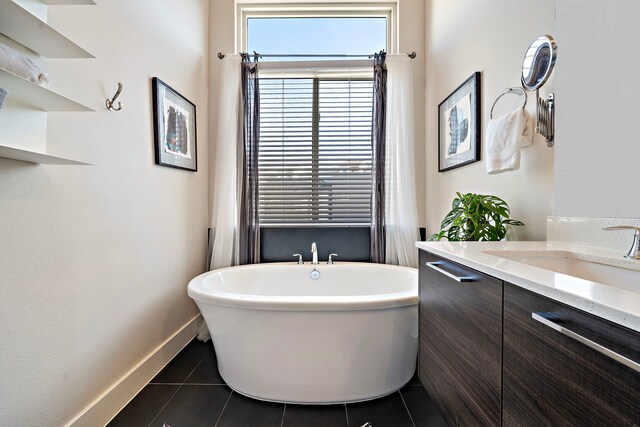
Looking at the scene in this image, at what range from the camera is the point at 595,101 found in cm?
109

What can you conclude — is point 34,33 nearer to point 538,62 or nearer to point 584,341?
point 584,341

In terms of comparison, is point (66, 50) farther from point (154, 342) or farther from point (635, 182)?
point (635, 182)

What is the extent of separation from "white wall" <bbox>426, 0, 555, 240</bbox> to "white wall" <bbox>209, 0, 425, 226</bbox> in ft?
0.26

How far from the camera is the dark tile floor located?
149cm

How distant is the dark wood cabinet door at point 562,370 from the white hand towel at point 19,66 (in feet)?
4.76

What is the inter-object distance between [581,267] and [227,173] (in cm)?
226

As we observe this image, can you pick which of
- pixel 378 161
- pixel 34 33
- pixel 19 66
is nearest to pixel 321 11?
pixel 378 161

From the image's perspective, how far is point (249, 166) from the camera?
2.54m

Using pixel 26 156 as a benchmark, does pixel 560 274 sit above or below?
below

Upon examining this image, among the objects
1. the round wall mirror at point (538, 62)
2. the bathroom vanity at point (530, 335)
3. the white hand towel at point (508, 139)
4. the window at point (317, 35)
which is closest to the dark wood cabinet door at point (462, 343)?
the bathroom vanity at point (530, 335)

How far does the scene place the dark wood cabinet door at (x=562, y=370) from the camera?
47 cm

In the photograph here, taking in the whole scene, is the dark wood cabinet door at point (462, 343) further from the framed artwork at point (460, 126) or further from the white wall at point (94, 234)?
the white wall at point (94, 234)

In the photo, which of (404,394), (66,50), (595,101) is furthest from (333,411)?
(66,50)

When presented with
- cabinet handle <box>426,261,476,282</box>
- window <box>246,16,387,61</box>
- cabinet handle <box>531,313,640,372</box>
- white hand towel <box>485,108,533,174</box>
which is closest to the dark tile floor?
cabinet handle <box>426,261,476,282</box>
